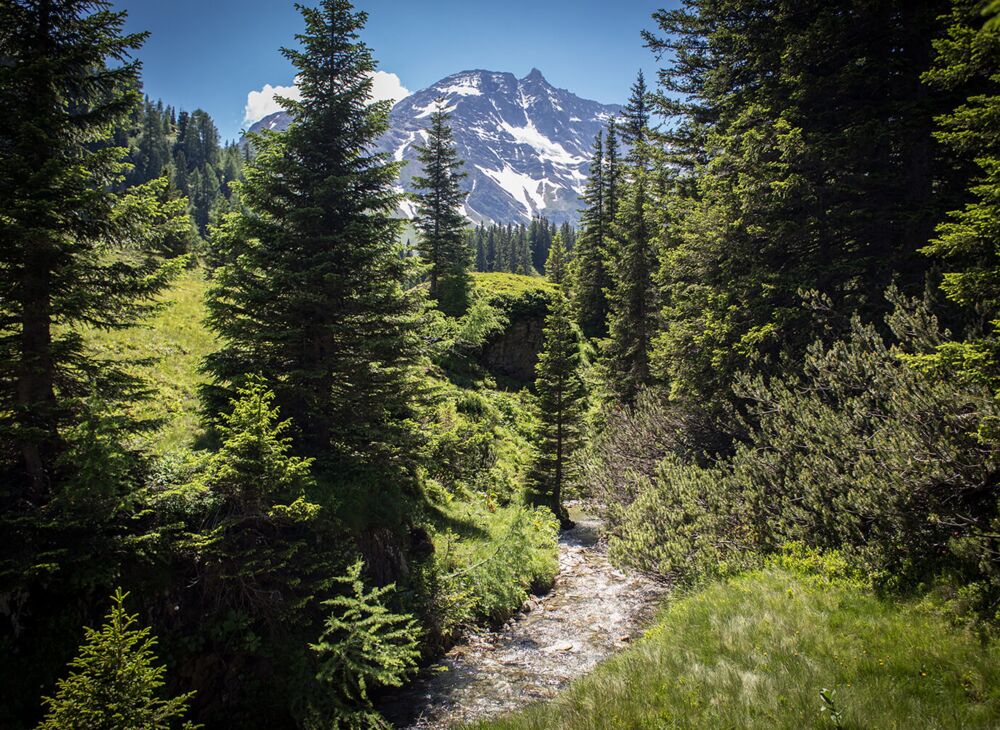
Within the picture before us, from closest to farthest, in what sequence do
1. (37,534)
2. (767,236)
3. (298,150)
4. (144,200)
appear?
(37,534) < (144,200) < (767,236) < (298,150)

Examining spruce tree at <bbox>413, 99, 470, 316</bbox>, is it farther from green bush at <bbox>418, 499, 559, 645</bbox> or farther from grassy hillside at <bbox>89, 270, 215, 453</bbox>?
green bush at <bbox>418, 499, 559, 645</bbox>

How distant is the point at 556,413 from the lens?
77.9ft

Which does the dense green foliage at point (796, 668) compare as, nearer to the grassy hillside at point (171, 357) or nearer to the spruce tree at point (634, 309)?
the grassy hillside at point (171, 357)

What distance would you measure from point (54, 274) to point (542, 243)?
6005 inches

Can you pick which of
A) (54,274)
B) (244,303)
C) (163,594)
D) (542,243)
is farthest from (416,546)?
(542,243)

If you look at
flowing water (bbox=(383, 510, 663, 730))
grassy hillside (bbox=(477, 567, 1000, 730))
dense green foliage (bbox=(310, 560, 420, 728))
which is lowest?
flowing water (bbox=(383, 510, 663, 730))

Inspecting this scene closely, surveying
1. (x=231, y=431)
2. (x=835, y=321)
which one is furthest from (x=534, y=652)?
(x=835, y=321)

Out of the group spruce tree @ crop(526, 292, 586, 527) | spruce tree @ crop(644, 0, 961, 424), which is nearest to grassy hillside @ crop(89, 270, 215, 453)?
spruce tree @ crop(644, 0, 961, 424)

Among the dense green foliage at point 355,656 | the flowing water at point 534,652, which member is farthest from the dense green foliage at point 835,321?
→ the dense green foliage at point 355,656

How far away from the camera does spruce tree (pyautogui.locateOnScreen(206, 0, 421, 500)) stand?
12.5m

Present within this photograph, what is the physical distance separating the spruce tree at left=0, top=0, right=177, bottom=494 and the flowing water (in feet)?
26.2

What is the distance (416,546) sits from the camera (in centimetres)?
1392

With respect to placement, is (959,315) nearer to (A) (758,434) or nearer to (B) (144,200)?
(A) (758,434)

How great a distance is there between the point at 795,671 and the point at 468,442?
12074 mm
